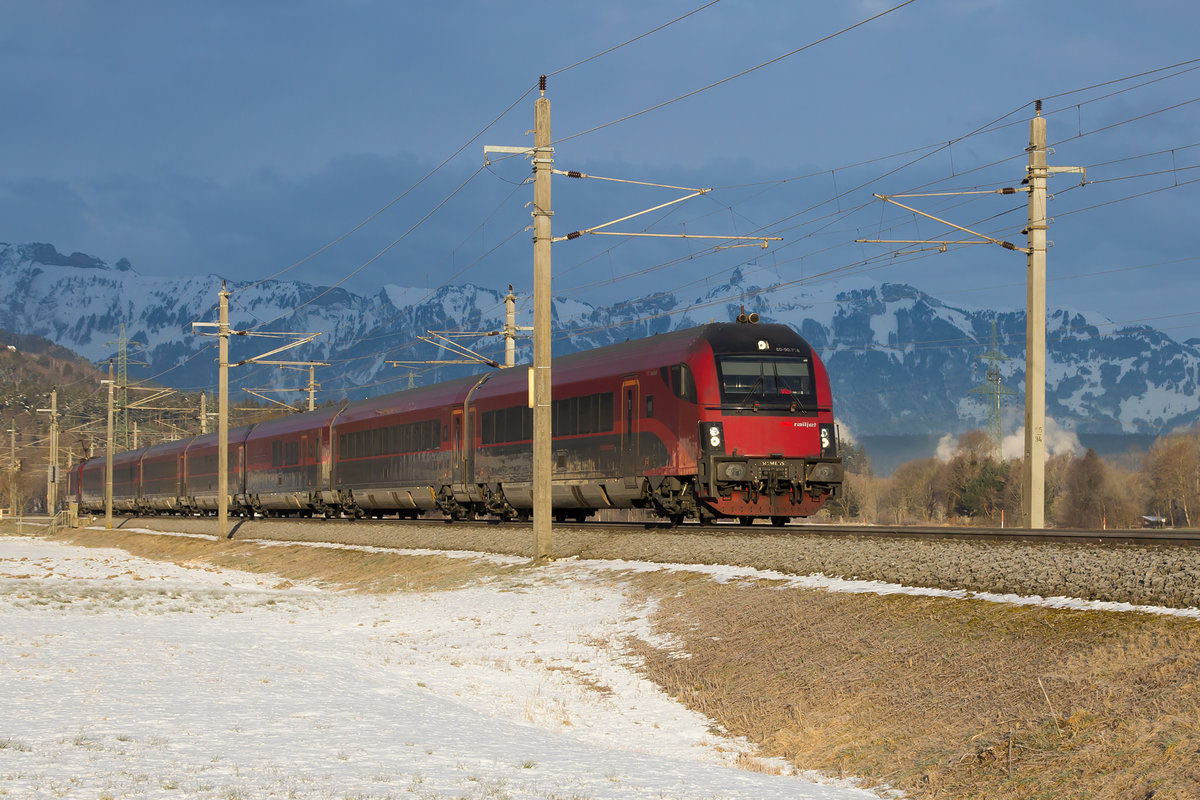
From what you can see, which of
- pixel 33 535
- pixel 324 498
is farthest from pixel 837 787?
pixel 33 535

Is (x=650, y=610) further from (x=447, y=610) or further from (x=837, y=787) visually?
(x=837, y=787)

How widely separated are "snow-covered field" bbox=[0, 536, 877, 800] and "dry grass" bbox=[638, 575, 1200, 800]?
559mm

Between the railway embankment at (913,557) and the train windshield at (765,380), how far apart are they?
3207 millimetres

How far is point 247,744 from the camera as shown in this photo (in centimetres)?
1016

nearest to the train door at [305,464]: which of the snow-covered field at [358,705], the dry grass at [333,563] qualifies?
the dry grass at [333,563]

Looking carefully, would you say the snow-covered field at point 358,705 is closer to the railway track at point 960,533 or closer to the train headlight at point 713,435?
the railway track at point 960,533

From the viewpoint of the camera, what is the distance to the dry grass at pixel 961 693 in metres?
8.88

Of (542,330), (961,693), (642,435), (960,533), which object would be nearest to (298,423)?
(642,435)

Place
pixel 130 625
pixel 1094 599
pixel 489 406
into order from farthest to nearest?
pixel 489 406 → pixel 130 625 → pixel 1094 599

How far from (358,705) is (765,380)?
1511cm

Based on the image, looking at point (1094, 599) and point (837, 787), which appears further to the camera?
point (1094, 599)

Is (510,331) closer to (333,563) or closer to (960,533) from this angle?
(333,563)

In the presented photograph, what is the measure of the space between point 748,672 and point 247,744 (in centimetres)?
566

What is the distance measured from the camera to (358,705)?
12.6 m
